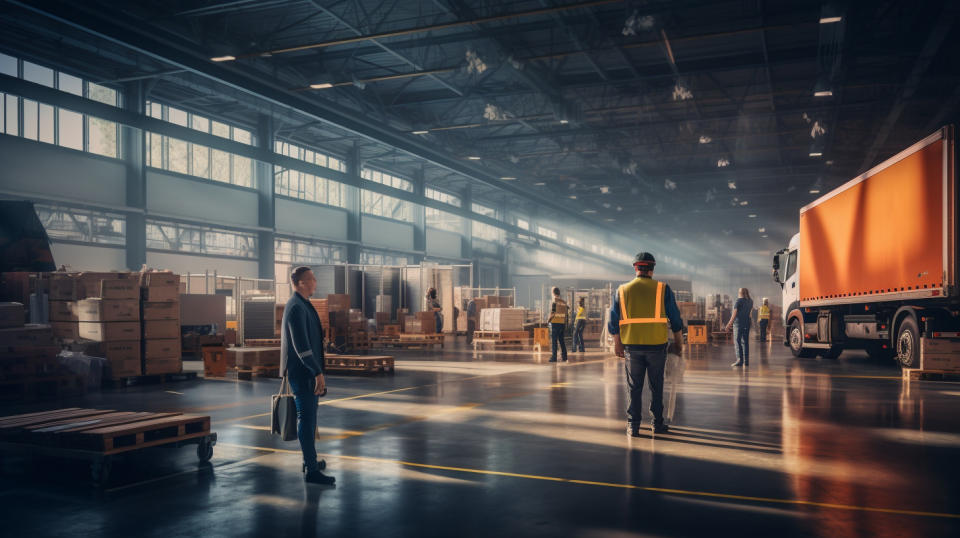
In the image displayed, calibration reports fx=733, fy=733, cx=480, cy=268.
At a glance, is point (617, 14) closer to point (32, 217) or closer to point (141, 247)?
point (32, 217)

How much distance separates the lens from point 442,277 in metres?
27.3

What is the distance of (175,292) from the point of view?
13.7 meters

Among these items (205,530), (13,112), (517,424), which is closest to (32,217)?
(13,112)

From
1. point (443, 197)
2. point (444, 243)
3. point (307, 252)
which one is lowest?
point (307, 252)

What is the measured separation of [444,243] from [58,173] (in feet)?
84.4

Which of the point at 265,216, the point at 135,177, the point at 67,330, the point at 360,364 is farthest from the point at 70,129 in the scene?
the point at 360,364

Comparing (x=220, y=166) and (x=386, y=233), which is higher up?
(x=220, y=166)

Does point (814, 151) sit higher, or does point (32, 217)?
point (814, 151)

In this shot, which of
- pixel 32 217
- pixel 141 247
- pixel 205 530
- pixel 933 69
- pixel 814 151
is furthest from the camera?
pixel 814 151

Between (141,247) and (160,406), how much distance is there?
662 inches

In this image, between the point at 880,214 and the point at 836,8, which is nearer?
the point at 880,214

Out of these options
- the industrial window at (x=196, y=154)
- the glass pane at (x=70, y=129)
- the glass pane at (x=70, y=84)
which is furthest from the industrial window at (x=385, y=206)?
the glass pane at (x=70, y=84)

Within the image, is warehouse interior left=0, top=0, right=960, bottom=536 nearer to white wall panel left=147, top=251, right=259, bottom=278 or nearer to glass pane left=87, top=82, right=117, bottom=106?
white wall panel left=147, top=251, right=259, bottom=278

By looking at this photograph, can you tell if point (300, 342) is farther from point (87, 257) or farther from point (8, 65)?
point (87, 257)
